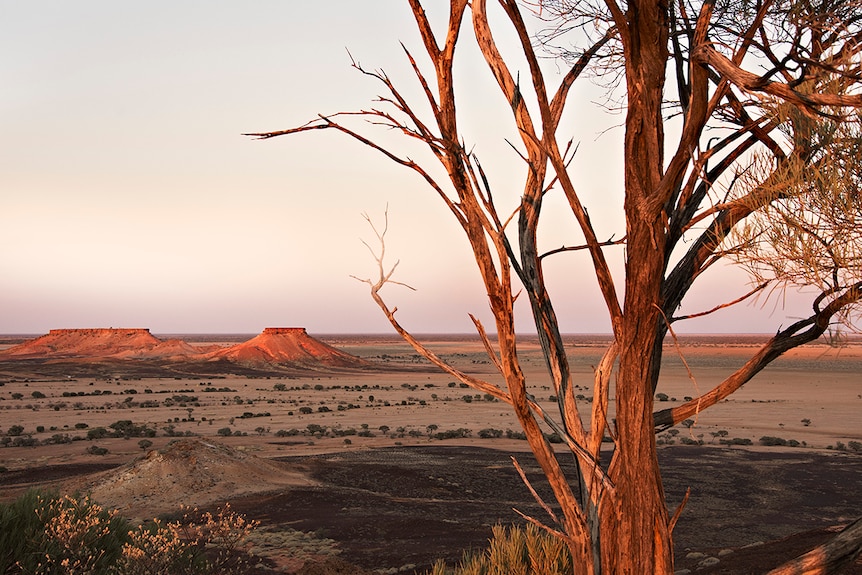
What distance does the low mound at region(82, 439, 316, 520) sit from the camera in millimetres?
15070

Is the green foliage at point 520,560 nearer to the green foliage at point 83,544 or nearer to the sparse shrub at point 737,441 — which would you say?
the green foliage at point 83,544

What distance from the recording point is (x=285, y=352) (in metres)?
83.0

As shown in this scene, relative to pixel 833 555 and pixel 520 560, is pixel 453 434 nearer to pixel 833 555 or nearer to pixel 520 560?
pixel 520 560

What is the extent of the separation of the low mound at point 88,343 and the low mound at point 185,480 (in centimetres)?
8108

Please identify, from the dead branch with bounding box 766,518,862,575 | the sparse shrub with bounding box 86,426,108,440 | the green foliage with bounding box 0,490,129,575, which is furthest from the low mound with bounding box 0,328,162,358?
the dead branch with bounding box 766,518,862,575

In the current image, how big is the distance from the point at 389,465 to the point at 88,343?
93386 mm

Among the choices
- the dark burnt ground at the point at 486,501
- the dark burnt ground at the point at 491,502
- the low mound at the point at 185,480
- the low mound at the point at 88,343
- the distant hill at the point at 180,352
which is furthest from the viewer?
the low mound at the point at 88,343

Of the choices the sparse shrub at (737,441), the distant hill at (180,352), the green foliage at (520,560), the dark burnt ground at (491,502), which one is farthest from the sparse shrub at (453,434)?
the distant hill at (180,352)

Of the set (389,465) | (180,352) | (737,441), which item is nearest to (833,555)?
(389,465)

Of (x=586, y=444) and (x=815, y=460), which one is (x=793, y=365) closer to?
(x=815, y=460)

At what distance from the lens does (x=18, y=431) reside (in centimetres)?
2844

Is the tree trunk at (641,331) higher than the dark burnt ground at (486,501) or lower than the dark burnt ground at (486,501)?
higher

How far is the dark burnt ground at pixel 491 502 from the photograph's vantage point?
11.3 metres

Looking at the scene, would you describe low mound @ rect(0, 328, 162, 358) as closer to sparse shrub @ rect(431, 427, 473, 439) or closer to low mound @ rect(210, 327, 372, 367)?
low mound @ rect(210, 327, 372, 367)
